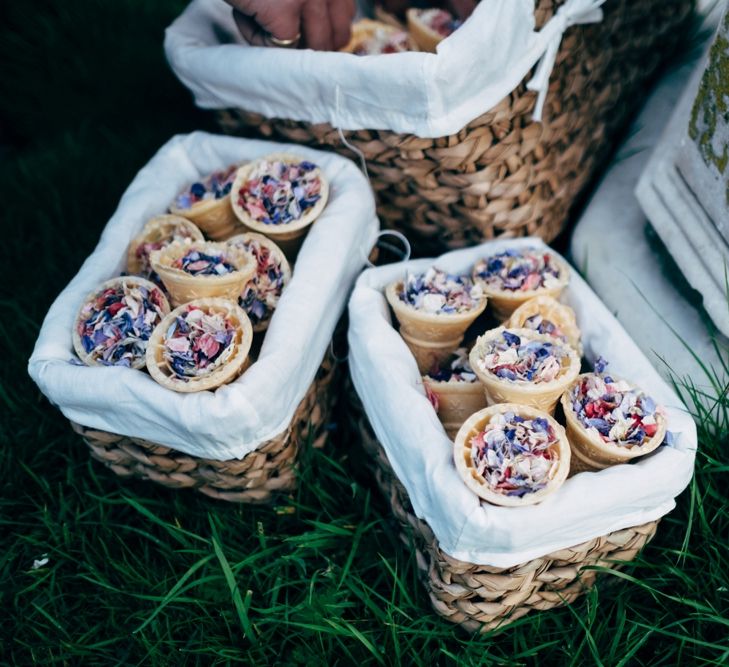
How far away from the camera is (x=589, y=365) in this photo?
1.36 meters

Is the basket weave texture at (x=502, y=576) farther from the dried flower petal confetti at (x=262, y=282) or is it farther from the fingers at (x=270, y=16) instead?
the fingers at (x=270, y=16)

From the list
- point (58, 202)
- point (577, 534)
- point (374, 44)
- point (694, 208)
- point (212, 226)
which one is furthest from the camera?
point (58, 202)

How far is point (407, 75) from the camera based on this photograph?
1.24m

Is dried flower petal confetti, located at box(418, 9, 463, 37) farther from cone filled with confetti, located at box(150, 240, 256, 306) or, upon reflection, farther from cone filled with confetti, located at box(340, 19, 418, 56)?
cone filled with confetti, located at box(150, 240, 256, 306)

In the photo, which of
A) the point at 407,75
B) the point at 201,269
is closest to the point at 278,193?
the point at 201,269

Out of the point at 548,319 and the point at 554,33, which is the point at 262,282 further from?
the point at 554,33

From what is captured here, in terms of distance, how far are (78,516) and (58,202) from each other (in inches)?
37.7

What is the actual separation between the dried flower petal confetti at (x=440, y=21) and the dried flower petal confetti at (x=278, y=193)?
51cm

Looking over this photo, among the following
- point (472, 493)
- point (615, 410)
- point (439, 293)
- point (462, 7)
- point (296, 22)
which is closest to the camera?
point (472, 493)

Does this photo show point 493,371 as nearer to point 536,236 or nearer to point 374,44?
point 536,236

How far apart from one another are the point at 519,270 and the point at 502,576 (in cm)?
55

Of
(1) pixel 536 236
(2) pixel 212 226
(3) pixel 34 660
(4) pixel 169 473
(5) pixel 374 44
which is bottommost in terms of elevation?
(3) pixel 34 660

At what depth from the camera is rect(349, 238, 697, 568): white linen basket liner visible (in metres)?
1.03

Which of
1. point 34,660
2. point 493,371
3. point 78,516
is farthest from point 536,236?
point 34,660
